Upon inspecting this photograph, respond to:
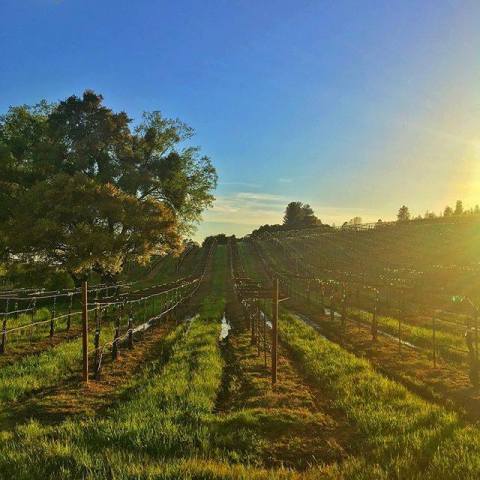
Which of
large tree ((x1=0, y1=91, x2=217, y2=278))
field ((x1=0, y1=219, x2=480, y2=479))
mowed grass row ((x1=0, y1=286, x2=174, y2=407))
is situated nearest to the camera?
field ((x1=0, y1=219, x2=480, y2=479))

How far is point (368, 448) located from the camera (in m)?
8.40

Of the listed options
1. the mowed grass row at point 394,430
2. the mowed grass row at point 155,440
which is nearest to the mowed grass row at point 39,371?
the mowed grass row at point 155,440

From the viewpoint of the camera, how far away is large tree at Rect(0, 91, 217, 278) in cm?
3312

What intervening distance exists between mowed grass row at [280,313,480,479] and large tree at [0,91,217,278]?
23.9 m

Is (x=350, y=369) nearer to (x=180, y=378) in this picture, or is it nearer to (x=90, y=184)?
(x=180, y=378)

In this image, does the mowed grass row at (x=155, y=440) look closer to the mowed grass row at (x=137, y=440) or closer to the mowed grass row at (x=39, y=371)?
the mowed grass row at (x=137, y=440)

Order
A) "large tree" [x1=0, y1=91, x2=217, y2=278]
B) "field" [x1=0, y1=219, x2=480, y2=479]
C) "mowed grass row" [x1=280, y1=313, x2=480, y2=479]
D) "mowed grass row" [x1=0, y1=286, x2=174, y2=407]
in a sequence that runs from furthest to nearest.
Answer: "large tree" [x1=0, y1=91, x2=217, y2=278], "mowed grass row" [x1=0, y1=286, x2=174, y2=407], "field" [x1=0, y1=219, x2=480, y2=479], "mowed grass row" [x1=280, y1=313, x2=480, y2=479]

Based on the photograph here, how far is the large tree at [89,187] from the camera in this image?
33125 millimetres

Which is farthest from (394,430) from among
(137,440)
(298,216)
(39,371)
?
(298,216)

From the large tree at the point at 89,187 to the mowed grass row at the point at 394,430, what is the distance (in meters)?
23.9

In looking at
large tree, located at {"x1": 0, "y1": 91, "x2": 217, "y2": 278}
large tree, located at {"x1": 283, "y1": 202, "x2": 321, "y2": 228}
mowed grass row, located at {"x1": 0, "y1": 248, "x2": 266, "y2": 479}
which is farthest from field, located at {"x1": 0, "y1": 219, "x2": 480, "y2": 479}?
large tree, located at {"x1": 283, "y1": 202, "x2": 321, "y2": 228}

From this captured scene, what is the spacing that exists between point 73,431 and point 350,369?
8849mm

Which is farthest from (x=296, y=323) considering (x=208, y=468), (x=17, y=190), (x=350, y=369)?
(x=17, y=190)

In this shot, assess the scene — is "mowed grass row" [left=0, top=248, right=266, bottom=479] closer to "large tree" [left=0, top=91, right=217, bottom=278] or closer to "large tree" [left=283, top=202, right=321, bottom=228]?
"large tree" [left=0, top=91, right=217, bottom=278]
